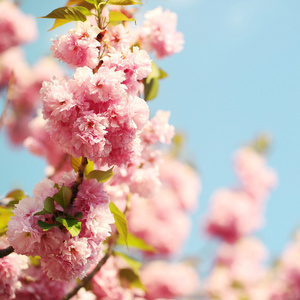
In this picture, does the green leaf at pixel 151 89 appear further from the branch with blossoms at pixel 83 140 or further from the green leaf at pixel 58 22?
the green leaf at pixel 58 22

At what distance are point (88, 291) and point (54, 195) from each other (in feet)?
2.63

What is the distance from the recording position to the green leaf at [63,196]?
3.36ft

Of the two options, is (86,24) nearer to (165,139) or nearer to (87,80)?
(87,80)

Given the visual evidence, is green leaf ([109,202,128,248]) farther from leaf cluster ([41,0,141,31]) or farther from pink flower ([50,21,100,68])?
leaf cluster ([41,0,141,31])

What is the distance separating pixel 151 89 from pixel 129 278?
85 centimetres

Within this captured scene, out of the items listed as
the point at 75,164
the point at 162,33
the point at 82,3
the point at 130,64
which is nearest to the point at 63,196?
the point at 75,164

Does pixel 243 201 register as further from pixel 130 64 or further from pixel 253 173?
pixel 130 64

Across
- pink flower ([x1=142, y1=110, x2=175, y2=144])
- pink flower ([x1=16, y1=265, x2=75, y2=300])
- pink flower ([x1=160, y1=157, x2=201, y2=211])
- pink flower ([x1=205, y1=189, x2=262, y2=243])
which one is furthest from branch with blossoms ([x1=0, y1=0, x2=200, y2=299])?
pink flower ([x1=205, y1=189, x2=262, y2=243])

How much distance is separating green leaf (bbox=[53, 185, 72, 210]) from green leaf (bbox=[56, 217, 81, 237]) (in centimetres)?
4

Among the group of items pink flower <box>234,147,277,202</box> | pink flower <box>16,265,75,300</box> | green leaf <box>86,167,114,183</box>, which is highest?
pink flower <box>234,147,277,202</box>

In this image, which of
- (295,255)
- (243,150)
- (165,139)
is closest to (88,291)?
(165,139)

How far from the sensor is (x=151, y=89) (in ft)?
5.00

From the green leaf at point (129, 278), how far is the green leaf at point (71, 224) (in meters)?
0.84

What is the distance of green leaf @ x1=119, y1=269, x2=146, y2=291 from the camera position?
1749mm
